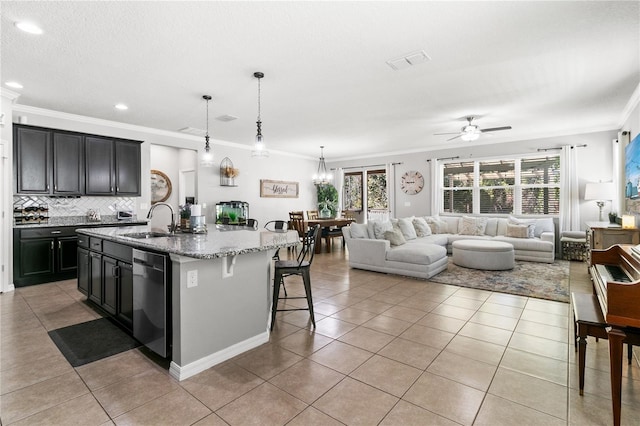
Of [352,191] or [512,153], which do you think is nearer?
[512,153]

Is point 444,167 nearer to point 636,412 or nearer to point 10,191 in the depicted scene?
point 636,412

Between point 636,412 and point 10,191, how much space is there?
664 centimetres

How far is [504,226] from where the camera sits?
6910mm

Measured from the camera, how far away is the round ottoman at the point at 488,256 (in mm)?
5324

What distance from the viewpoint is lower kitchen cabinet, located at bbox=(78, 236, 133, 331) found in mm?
2828

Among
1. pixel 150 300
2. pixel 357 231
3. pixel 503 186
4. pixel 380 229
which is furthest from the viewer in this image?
pixel 503 186

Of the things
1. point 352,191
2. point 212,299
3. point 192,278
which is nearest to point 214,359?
point 212,299

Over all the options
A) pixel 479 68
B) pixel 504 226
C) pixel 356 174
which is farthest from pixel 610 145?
pixel 356 174

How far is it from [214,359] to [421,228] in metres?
5.64

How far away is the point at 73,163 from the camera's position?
16.5 ft

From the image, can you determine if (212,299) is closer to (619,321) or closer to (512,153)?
(619,321)

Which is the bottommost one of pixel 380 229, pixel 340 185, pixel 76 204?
pixel 380 229

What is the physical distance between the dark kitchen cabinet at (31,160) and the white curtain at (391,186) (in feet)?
24.5

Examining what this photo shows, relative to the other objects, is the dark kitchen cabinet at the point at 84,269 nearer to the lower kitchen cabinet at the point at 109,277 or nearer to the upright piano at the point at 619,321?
the lower kitchen cabinet at the point at 109,277
